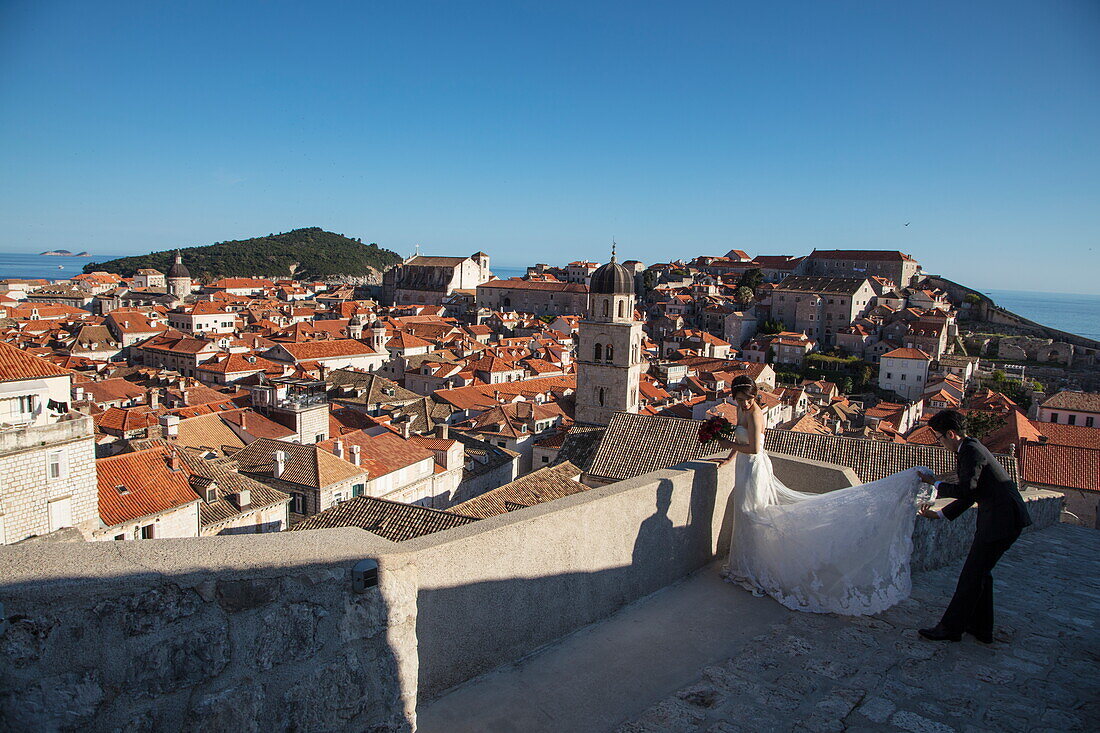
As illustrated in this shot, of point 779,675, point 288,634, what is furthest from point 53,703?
point 779,675

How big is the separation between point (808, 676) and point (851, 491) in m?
1.44

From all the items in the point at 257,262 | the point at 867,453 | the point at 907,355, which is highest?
the point at 257,262

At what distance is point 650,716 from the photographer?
376 cm

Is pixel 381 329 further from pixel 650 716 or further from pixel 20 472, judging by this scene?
pixel 650 716

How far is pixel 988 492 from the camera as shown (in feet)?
15.4

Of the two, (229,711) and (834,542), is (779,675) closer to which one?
(834,542)

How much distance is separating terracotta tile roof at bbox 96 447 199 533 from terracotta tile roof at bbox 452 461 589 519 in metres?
7.21

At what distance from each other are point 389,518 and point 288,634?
12.6 m

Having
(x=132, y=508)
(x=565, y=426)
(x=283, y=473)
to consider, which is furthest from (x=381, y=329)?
(x=132, y=508)

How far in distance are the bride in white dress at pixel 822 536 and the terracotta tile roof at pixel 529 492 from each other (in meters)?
11.1

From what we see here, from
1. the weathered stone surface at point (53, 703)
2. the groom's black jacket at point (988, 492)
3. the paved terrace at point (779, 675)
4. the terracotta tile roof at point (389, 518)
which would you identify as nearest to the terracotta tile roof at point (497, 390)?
the terracotta tile roof at point (389, 518)

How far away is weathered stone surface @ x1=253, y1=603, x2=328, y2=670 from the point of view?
8.61ft

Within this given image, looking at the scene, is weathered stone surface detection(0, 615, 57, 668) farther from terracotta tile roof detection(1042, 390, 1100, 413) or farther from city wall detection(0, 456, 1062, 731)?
terracotta tile roof detection(1042, 390, 1100, 413)

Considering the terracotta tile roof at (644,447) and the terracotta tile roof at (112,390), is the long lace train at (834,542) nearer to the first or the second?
the terracotta tile roof at (644,447)
